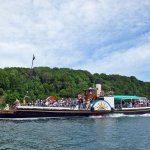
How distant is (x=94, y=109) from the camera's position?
92562mm

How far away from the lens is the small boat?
274 ft

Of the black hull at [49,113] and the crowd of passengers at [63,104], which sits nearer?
the black hull at [49,113]

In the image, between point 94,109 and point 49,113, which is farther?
point 94,109

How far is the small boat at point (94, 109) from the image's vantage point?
274ft

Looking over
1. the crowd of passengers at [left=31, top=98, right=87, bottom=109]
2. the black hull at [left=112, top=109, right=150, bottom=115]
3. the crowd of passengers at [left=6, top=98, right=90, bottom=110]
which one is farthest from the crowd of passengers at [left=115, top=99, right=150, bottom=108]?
the crowd of passengers at [left=31, top=98, right=87, bottom=109]

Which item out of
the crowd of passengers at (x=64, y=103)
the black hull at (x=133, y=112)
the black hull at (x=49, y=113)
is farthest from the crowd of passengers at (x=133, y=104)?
the crowd of passengers at (x=64, y=103)

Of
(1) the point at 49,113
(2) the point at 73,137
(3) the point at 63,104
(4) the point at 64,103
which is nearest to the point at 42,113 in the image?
(1) the point at 49,113

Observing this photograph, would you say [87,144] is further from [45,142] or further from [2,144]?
[2,144]

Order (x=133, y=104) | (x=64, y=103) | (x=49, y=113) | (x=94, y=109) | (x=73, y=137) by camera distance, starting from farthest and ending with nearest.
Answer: (x=133, y=104) < (x=94, y=109) < (x=64, y=103) < (x=49, y=113) < (x=73, y=137)

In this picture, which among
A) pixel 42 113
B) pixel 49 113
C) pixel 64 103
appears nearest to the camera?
pixel 42 113

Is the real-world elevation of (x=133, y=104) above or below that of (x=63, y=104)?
above

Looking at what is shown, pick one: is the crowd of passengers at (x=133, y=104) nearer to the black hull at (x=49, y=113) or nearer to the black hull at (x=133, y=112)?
the black hull at (x=133, y=112)

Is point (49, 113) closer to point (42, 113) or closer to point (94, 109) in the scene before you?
point (42, 113)

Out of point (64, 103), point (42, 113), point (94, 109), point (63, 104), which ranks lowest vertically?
point (42, 113)
